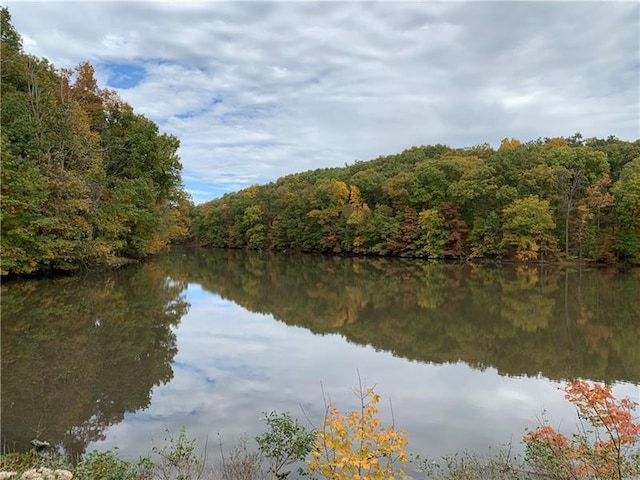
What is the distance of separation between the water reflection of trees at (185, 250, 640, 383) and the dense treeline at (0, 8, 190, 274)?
6280 millimetres

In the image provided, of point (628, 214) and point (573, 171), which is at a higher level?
point (573, 171)

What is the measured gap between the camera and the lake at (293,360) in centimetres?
666

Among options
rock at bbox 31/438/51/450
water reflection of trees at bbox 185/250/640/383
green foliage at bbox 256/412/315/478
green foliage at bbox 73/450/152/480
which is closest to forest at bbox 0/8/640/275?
water reflection of trees at bbox 185/250/640/383

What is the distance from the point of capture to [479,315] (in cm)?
1500

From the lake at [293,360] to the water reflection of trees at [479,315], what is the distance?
0.07 metres

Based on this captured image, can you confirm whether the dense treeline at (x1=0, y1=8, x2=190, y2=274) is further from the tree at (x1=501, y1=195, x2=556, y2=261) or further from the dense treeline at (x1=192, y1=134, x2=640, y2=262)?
the tree at (x1=501, y1=195, x2=556, y2=261)

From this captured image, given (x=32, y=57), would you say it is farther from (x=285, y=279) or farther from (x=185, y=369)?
(x=185, y=369)

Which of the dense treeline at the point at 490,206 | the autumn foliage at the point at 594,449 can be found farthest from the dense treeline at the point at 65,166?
the dense treeline at the point at 490,206

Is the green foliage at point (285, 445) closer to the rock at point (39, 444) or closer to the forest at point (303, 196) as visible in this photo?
the rock at point (39, 444)

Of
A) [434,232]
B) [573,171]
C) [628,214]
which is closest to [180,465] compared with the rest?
[628,214]

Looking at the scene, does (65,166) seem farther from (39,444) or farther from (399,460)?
(399,460)

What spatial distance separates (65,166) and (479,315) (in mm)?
19880

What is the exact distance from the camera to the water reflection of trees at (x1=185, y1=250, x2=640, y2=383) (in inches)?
406

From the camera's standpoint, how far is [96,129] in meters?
29.5
